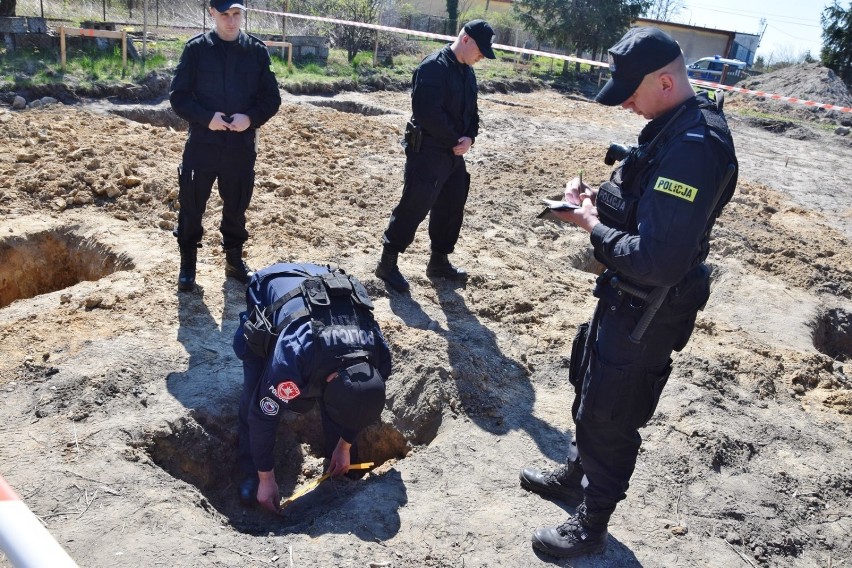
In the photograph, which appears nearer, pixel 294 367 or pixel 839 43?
pixel 294 367

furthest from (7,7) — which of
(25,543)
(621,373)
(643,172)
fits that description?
(25,543)

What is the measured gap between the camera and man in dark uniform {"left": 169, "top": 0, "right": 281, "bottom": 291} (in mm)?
4551

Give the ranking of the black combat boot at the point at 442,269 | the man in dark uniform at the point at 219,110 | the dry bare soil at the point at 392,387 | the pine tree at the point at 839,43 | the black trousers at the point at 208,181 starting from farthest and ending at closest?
1. the pine tree at the point at 839,43
2. the black combat boot at the point at 442,269
3. the black trousers at the point at 208,181
4. the man in dark uniform at the point at 219,110
5. the dry bare soil at the point at 392,387

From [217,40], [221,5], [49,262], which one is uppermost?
[221,5]

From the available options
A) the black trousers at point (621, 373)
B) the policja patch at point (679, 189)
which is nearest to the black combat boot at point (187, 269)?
the black trousers at point (621, 373)

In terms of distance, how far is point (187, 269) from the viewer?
495 centimetres

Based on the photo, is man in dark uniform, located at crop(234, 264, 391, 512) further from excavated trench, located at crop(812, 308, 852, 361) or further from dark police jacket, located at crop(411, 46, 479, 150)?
excavated trench, located at crop(812, 308, 852, 361)

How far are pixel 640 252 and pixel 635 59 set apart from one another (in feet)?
2.20

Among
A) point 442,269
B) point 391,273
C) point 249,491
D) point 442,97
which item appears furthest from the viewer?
point 442,269

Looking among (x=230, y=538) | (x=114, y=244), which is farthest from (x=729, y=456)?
(x=114, y=244)

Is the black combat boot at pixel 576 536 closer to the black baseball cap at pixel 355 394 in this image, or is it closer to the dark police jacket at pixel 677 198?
the black baseball cap at pixel 355 394

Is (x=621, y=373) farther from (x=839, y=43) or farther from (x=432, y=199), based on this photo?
(x=839, y=43)

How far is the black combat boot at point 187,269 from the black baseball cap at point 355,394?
2416mm

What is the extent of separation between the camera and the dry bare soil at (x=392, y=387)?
10.1ft
